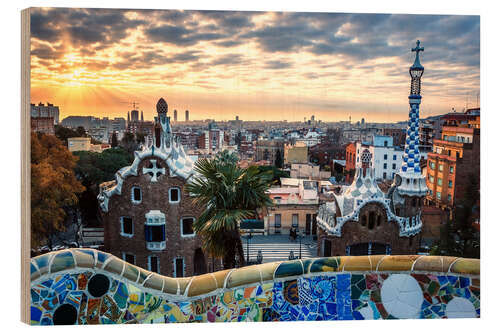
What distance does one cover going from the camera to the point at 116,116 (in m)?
7.77

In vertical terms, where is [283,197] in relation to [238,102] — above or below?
below

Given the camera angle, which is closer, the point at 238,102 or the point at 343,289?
the point at 343,289

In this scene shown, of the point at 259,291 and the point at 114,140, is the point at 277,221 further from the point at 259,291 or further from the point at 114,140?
the point at 114,140

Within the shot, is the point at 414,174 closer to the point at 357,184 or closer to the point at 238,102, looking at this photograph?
the point at 357,184

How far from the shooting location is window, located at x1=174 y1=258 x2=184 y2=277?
8336mm

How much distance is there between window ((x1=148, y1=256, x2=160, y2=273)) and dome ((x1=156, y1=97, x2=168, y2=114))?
2.89 m

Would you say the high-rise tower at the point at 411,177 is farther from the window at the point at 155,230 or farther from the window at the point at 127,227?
the window at the point at 127,227

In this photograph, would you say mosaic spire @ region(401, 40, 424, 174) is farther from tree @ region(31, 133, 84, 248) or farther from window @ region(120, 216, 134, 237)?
tree @ region(31, 133, 84, 248)

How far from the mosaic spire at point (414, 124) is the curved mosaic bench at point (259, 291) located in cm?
199

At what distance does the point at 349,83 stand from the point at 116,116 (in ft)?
14.4

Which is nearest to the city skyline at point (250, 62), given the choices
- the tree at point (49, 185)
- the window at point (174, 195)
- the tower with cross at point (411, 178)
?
the tower with cross at point (411, 178)

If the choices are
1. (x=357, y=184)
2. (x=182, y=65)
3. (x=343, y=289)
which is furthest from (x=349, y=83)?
(x=343, y=289)

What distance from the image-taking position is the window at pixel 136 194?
865cm

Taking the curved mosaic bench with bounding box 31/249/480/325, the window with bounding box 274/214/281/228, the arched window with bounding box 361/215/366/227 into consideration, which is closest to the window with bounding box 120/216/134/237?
the curved mosaic bench with bounding box 31/249/480/325
